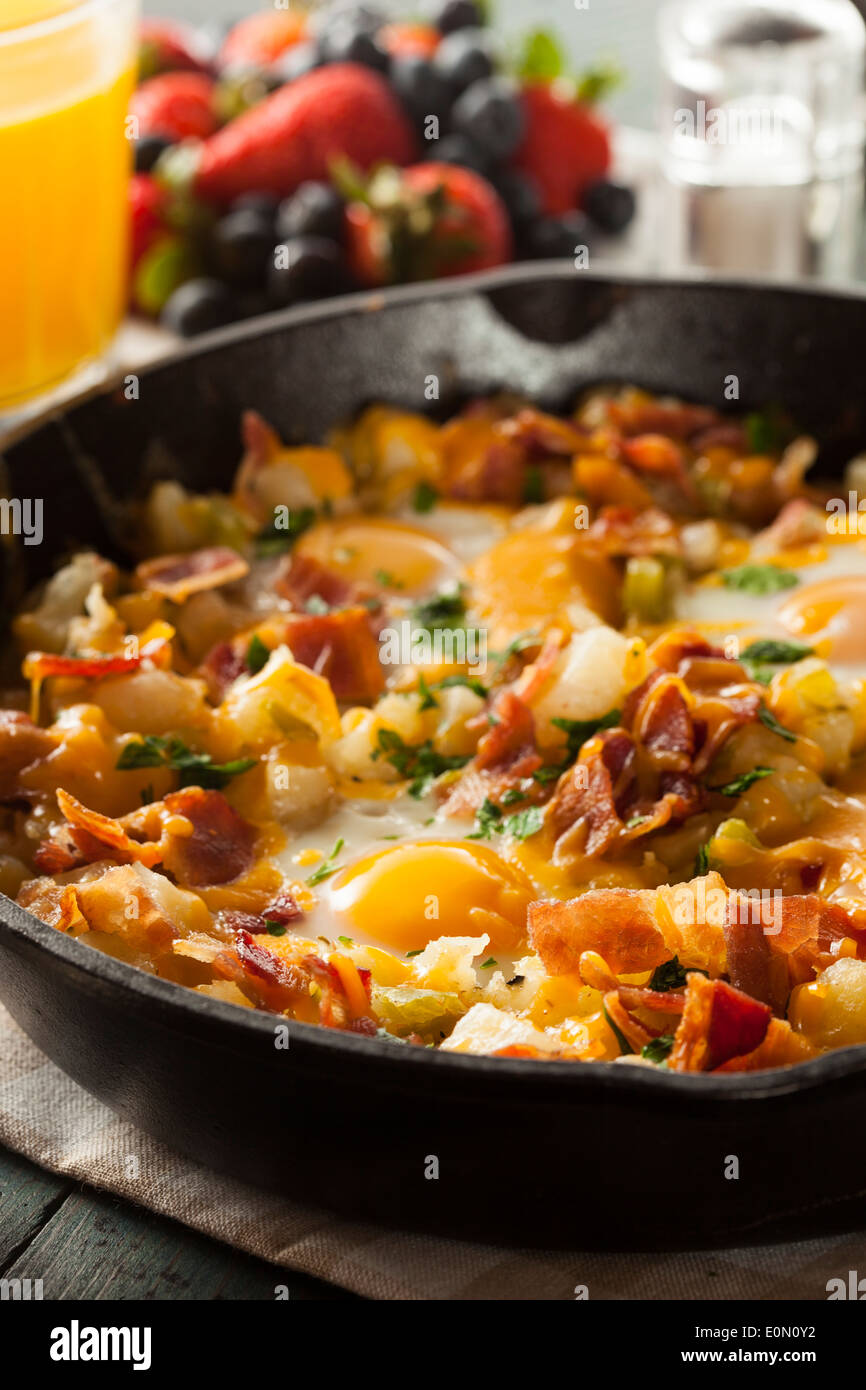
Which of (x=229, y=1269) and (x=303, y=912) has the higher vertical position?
(x=303, y=912)

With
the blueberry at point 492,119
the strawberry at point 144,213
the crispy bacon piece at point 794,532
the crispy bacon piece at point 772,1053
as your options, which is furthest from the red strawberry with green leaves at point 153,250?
the crispy bacon piece at point 772,1053

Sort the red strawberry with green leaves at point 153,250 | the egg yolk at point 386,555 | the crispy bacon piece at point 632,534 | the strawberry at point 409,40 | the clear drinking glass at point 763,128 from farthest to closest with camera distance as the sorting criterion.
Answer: the strawberry at point 409,40
the red strawberry with green leaves at point 153,250
the clear drinking glass at point 763,128
the egg yolk at point 386,555
the crispy bacon piece at point 632,534

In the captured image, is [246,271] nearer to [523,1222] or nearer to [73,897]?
[73,897]

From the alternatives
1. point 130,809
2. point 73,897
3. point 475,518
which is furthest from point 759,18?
point 73,897

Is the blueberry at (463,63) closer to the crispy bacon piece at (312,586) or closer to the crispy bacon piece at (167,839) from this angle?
the crispy bacon piece at (312,586)

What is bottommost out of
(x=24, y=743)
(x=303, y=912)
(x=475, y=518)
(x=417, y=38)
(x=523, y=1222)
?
(x=523, y=1222)

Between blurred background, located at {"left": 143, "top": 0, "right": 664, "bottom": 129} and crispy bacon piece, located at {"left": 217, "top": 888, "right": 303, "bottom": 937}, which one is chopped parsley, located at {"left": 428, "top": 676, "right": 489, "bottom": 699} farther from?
blurred background, located at {"left": 143, "top": 0, "right": 664, "bottom": 129}

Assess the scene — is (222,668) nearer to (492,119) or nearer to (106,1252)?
(106,1252)
